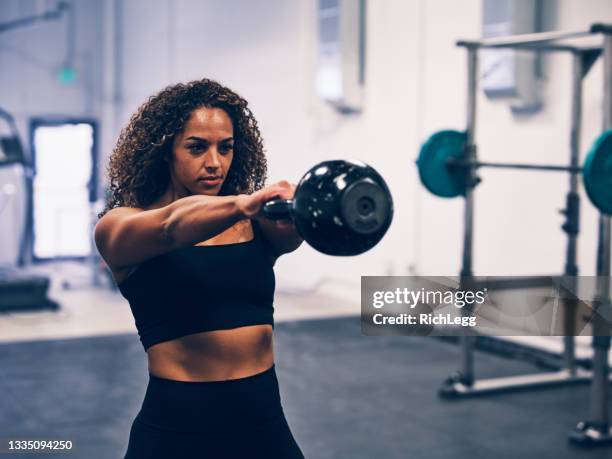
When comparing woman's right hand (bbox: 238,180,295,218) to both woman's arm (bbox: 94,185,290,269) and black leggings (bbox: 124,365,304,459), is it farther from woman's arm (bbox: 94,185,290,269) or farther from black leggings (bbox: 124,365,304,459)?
black leggings (bbox: 124,365,304,459)

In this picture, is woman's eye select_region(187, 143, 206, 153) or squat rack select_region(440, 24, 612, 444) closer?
woman's eye select_region(187, 143, 206, 153)

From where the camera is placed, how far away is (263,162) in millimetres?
1597

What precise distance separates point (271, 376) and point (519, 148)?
3.40 m

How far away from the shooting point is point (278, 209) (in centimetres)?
109

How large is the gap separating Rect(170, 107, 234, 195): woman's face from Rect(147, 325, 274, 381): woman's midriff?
0.75 ft

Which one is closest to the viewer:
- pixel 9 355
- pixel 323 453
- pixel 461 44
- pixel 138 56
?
pixel 323 453

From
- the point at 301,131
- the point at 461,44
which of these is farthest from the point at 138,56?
the point at 461,44

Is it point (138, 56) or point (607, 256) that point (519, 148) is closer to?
point (607, 256)

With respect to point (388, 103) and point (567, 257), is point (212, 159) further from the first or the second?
point (388, 103)

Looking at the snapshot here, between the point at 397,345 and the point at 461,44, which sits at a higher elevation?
the point at 461,44

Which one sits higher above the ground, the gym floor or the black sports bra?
the black sports bra

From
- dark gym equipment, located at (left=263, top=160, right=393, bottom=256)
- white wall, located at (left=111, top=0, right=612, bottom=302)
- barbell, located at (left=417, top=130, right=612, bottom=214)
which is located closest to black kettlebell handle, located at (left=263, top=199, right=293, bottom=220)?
dark gym equipment, located at (left=263, top=160, right=393, bottom=256)

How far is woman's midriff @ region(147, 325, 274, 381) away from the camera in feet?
4.35

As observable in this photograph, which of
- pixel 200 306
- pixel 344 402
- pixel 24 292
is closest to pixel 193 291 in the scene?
pixel 200 306
